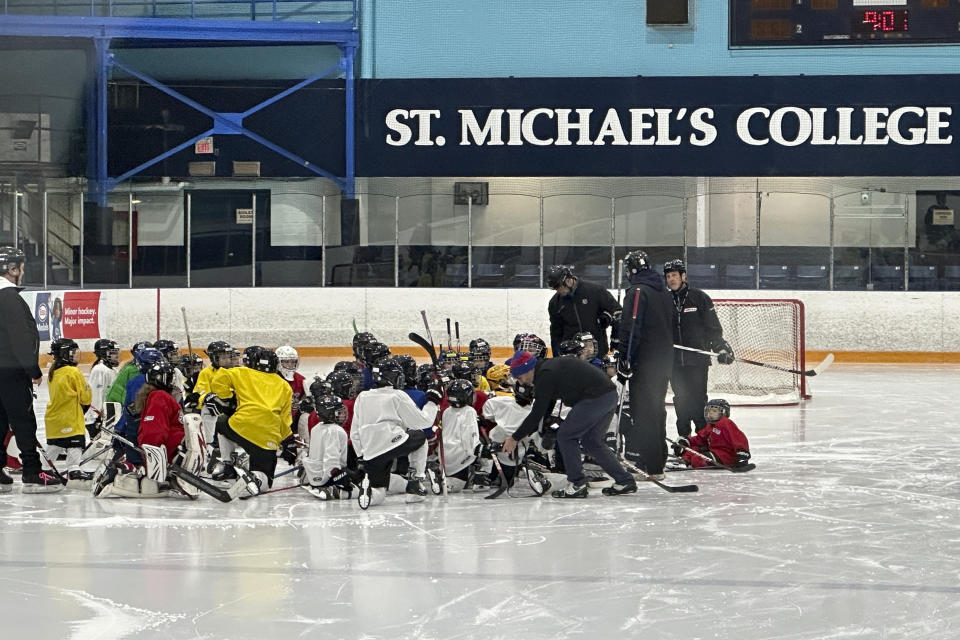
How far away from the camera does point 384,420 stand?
811 centimetres

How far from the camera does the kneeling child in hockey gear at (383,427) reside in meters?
8.09

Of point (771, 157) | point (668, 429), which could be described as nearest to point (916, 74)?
point (771, 157)

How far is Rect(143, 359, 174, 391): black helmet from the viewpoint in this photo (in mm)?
8352

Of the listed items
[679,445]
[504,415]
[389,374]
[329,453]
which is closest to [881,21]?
[679,445]

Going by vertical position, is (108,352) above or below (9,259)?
below

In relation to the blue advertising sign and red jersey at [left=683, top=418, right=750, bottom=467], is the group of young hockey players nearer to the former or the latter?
red jersey at [left=683, top=418, right=750, bottom=467]

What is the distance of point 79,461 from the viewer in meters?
9.22

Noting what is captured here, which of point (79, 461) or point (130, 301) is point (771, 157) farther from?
point (79, 461)

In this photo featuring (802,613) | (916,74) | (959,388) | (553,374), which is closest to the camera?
(802,613)

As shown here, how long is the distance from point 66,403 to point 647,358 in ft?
12.7

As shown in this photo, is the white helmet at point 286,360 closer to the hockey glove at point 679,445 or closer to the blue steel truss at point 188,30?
the hockey glove at point 679,445

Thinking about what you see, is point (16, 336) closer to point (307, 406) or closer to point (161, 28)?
point (307, 406)

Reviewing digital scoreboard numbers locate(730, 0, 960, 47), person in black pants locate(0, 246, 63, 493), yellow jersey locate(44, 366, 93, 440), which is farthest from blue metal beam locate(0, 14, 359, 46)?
person in black pants locate(0, 246, 63, 493)

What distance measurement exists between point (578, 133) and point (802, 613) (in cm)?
1590
